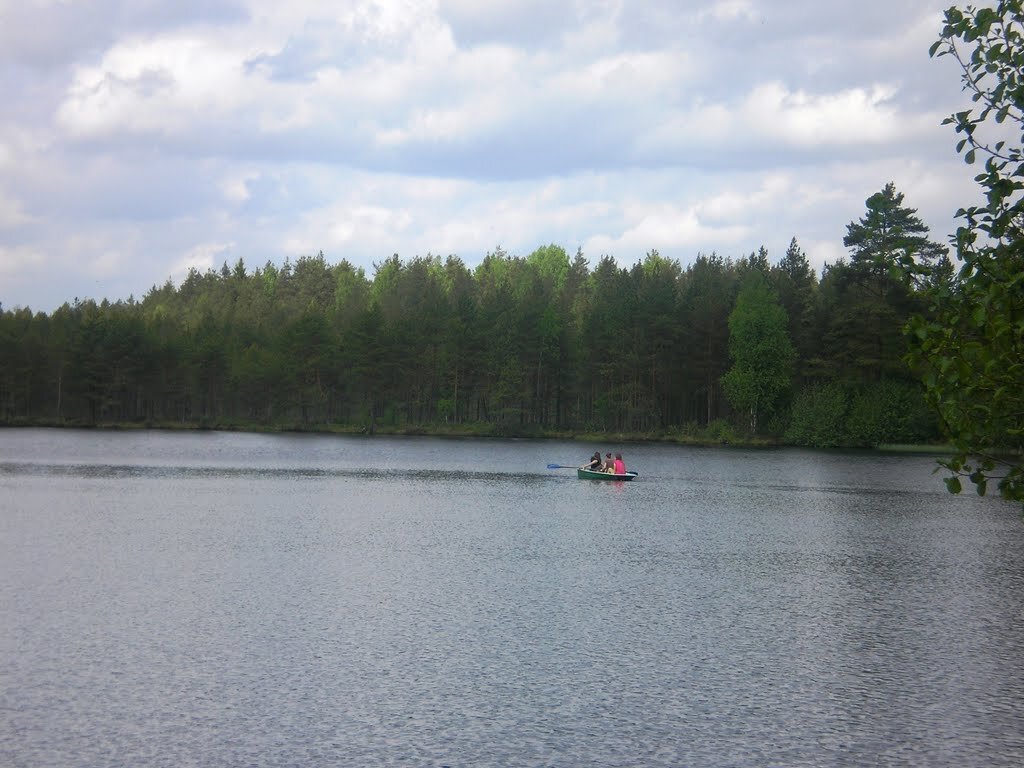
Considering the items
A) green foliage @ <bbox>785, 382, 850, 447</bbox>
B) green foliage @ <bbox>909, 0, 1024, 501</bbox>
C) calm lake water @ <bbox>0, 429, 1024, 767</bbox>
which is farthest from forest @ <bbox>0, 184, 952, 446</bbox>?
green foliage @ <bbox>909, 0, 1024, 501</bbox>

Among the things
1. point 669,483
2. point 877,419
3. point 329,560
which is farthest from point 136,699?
point 877,419

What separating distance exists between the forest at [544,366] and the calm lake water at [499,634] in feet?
201

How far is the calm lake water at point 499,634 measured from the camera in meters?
15.7

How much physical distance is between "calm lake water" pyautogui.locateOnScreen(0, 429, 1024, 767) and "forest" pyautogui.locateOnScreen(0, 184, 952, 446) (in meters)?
61.1

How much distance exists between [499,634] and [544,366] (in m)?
103

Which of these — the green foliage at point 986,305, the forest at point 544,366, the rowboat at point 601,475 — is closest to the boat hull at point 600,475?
the rowboat at point 601,475

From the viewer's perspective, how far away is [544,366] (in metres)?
125

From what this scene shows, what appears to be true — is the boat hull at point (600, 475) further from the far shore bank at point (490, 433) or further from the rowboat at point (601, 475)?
the far shore bank at point (490, 433)

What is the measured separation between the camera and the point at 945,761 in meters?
15.2

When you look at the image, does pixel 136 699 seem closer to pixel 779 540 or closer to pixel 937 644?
pixel 937 644

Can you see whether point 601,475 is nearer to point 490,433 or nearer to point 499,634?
point 499,634

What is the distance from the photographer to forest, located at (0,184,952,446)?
107 metres

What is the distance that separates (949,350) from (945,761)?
7.87m

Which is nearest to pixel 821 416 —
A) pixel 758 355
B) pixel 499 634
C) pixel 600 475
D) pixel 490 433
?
pixel 758 355
